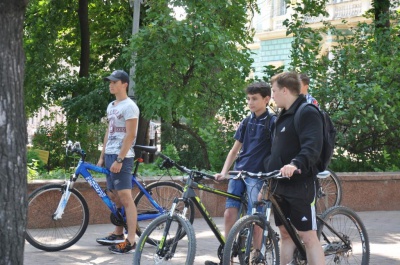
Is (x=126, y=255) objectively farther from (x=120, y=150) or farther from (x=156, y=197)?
(x=120, y=150)

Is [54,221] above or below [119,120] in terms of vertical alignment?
below

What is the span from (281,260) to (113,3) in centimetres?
2044

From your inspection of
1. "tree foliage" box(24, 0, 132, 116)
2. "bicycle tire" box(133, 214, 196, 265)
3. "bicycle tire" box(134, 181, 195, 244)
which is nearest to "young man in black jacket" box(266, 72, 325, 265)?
"bicycle tire" box(133, 214, 196, 265)

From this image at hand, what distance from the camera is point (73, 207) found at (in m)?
8.61

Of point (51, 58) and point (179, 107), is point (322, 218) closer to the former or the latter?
point (179, 107)

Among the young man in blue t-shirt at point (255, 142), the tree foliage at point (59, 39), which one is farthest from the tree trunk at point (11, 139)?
the tree foliage at point (59, 39)

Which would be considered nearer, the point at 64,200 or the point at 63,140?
the point at 64,200

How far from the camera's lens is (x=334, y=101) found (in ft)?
45.4

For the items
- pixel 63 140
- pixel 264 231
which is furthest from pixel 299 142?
pixel 63 140

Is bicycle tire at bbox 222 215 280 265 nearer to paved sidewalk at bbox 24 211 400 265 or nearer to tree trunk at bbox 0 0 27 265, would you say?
tree trunk at bbox 0 0 27 265

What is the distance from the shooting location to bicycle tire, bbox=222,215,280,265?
20.3 feet

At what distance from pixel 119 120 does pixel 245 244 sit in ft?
8.40

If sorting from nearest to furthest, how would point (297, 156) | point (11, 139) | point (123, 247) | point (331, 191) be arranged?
point (11, 139)
point (297, 156)
point (123, 247)
point (331, 191)

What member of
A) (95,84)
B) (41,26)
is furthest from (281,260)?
(41,26)
